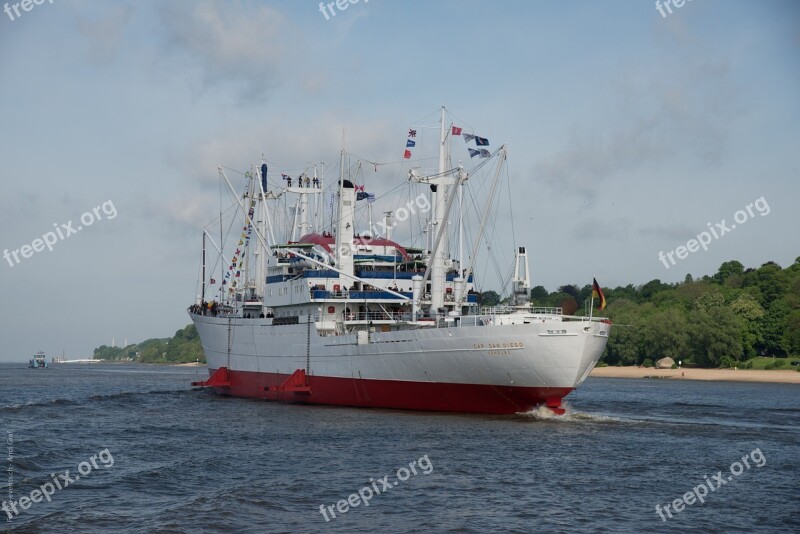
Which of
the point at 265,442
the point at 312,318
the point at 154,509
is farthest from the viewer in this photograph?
the point at 312,318

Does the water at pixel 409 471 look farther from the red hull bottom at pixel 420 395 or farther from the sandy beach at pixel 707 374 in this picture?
the sandy beach at pixel 707 374

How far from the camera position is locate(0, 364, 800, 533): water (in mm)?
27438

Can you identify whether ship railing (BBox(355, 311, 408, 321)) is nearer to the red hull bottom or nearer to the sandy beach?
the red hull bottom

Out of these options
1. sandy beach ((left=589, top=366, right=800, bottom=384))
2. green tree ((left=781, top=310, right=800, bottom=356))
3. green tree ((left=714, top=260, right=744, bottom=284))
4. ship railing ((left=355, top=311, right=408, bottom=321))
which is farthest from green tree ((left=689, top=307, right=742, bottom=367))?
ship railing ((left=355, top=311, right=408, bottom=321))

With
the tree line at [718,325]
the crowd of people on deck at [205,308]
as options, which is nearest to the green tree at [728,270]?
the tree line at [718,325]

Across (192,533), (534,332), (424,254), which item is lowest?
(192,533)

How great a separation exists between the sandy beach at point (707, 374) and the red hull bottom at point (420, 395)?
213ft

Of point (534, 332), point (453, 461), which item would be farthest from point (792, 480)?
point (534, 332)

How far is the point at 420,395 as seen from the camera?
55.0m

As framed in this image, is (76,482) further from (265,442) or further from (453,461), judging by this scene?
(453,461)

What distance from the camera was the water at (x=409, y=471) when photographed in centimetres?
2744

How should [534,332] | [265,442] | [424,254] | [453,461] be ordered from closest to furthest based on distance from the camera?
[453,461]
[265,442]
[534,332]
[424,254]

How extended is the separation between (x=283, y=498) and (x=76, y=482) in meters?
8.40

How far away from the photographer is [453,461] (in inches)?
1443
